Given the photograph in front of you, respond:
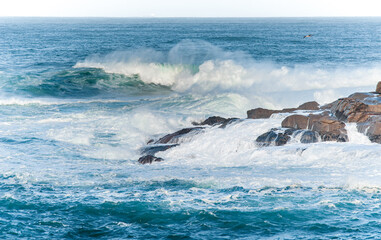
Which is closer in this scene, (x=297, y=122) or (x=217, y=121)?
(x=297, y=122)

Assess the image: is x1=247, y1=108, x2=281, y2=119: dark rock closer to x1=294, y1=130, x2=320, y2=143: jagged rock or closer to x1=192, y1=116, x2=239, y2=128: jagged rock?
x1=192, y1=116, x2=239, y2=128: jagged rock

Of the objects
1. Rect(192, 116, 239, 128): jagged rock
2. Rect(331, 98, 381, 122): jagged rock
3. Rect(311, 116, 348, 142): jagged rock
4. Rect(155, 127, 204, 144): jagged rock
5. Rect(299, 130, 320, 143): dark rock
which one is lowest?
Rect(155, 127, 204, 144): jagged rock

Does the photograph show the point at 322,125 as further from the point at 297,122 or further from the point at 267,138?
the point at 267,138

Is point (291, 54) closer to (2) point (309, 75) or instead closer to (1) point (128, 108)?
(2) point (309, 75)

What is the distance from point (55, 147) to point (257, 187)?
365 inches

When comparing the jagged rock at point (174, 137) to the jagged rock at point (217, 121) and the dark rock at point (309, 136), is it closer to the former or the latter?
the jagged rock at point (217, 121)

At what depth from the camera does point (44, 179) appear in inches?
553

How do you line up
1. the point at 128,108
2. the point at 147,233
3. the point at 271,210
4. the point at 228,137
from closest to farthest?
the point at 147,233, the point at 271,210, the point at 228,137, the point at 128,108

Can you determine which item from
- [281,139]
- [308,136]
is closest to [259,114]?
[281,139]

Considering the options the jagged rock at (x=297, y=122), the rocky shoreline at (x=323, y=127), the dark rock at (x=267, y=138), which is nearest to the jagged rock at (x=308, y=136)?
the rocky shoreline at (x=323, y=127)

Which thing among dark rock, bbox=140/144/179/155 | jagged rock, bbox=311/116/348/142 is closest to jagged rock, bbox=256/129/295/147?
jagged rock, bbox=311/116/348/142

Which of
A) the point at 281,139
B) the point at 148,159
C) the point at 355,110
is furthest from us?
the point at 355,110

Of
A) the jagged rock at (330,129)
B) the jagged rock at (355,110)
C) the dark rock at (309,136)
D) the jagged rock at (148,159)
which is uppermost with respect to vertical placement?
the jagged rock at (355,110)

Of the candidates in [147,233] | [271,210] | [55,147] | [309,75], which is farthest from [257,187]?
[309,75]
